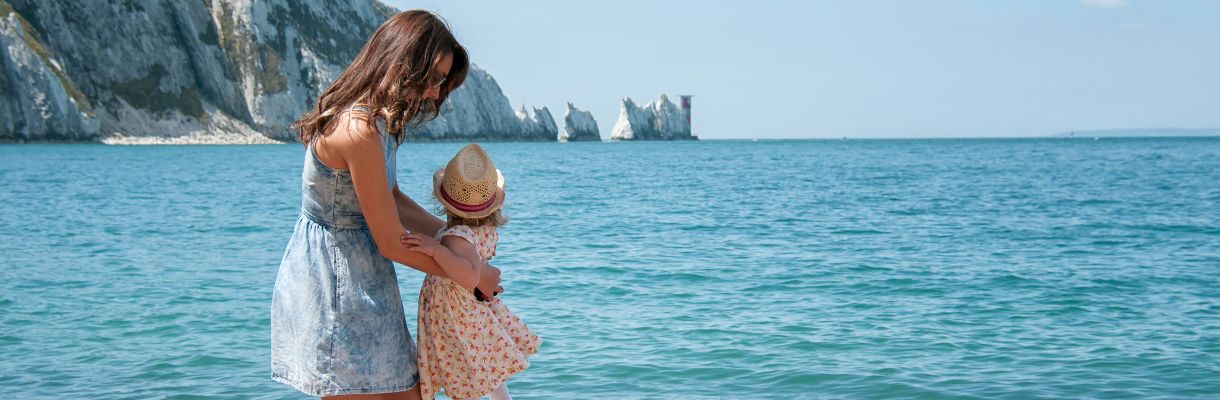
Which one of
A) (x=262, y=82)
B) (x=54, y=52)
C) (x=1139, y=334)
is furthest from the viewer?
(x=262, y=82)

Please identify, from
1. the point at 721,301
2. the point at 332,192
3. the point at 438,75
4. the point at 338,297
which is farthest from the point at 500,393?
the point at 721,301

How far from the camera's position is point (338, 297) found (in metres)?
3.41

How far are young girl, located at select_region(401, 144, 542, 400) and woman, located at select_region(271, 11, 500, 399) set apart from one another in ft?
0.25

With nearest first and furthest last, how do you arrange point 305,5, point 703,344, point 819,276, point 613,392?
point 613,392, point 703,344, point 819,276, point 305,5

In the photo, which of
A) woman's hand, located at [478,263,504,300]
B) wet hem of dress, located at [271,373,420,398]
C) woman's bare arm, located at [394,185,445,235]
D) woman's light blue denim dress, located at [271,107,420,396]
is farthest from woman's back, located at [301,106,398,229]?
wet hem of dress, located at [271,373,420,398]

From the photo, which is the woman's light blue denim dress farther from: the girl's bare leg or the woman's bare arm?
the girl's bare leg

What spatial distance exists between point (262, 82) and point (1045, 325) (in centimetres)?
12587

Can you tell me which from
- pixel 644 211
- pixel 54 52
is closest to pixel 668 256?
pixel 644 211

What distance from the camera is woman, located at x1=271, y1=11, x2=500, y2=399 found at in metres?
3.23

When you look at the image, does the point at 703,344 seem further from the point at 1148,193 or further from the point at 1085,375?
the point at 1148,193

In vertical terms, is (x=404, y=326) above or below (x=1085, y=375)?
above

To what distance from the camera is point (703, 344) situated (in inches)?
371

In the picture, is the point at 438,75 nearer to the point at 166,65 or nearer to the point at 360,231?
the point at 360,231

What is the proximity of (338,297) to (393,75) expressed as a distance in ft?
2.28
